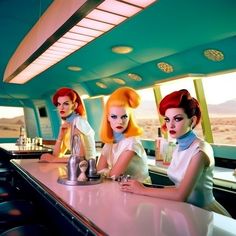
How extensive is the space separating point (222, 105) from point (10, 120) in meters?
8.34

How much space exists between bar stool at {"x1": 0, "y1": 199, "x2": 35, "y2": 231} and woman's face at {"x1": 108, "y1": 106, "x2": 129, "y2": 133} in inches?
30.8

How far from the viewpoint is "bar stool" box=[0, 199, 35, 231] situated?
1.74 m

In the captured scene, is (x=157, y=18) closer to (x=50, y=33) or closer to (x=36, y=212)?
(x=50, y=33)

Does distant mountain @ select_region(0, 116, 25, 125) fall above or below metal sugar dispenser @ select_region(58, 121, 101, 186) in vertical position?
above

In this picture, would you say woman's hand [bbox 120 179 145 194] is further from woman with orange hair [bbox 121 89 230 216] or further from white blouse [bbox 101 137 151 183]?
white blouse [bbox 101 137 151 183]

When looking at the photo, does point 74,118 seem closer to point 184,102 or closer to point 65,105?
point 65,105

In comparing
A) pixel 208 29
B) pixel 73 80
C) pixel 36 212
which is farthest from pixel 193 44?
pixel 73 80

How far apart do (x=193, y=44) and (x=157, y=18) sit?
2.05 feet

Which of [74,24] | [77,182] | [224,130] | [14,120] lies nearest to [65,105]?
[74,24]

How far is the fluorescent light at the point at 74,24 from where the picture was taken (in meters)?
1.62

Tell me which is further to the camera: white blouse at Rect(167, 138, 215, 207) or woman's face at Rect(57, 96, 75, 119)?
woman's face at Rect(57, 96, 75, 119)

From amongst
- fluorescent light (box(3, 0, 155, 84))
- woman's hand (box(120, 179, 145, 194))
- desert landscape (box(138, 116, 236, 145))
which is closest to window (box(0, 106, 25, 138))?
fluorescent light (box(3, 0, 155, 84))

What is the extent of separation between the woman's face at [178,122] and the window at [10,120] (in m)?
9.23

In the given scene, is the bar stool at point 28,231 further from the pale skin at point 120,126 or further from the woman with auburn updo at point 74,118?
the woman with auburn updo at point 74,118
